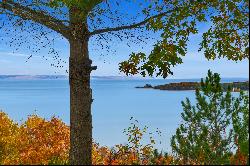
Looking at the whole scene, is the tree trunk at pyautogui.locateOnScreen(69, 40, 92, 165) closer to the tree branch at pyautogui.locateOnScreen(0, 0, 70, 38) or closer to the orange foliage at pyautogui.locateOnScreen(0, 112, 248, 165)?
the tree branch at pyautogui.locateOnScreen(0, 0, 70, 38)

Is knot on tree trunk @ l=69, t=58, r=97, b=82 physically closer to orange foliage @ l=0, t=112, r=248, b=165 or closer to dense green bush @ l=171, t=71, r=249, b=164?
dense green bush @ l=171, t=71, r=249, b=164

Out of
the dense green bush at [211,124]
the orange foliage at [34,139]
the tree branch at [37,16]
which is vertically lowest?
the orange foliage at [34,139]

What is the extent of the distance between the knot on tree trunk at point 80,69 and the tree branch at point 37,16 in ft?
3.54

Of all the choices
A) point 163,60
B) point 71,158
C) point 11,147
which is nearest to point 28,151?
point 11,147

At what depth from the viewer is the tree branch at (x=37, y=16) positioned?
63.3 feet

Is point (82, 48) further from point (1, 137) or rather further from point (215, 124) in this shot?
point (1, 137)

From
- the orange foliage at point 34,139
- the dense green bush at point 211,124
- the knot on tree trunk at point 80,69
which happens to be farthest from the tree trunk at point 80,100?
the orange foliage at point 34,139

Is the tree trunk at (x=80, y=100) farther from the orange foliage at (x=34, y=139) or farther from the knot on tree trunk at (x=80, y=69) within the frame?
the orange foliage at (x=34, y=139)

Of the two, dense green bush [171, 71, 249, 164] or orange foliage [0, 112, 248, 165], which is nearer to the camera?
dense green bush [171, 71, 249, 164]

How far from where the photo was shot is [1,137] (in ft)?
176

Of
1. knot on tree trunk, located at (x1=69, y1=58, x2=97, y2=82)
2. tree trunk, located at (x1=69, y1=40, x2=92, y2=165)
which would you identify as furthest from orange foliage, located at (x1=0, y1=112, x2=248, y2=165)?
knot on tree trunk, located at (x1=69, y1=58, x2=97, y2=82)

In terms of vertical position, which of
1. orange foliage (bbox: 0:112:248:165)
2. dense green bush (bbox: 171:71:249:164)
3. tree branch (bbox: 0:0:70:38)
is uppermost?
tree branch (bbox: 0:0:70:38)

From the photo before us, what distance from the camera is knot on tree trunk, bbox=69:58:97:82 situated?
1903 centimetres

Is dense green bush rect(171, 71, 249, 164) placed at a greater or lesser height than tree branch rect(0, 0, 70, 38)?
lesser
